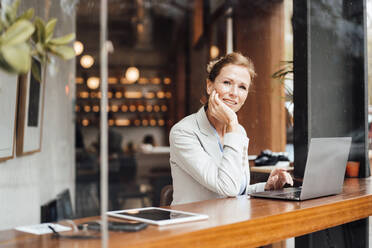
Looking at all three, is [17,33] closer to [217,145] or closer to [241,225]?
[241,225]

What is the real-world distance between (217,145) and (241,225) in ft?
2.24

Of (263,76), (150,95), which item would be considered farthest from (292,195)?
(150,95)

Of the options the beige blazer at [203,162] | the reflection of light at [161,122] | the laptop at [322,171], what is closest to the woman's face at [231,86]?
the beige blazer at [203,162]

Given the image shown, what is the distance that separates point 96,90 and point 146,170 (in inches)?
220

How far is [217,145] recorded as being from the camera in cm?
199

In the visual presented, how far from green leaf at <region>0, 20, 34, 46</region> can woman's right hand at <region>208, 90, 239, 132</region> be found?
3.36 feet

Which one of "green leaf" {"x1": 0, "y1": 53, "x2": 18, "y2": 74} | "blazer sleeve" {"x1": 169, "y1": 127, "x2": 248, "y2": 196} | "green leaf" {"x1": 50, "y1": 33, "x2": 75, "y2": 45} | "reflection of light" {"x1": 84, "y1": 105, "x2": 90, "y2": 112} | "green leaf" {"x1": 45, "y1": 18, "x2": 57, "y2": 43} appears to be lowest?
"blazer sleeve" {"x1": 169, "y1": 127, "x2": 248, "y2": 196}

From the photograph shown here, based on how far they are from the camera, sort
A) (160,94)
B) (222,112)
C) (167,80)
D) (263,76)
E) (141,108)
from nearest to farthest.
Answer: (222,112) < (263,76) < (141,108) < (160,94) < (167,80)

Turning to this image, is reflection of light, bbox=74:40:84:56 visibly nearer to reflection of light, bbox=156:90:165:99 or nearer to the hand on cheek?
the hand on cheek

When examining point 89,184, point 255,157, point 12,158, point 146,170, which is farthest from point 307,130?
point 146,170

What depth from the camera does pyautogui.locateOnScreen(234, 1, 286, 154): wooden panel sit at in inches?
93.8

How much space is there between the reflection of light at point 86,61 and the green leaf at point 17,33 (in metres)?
0.28

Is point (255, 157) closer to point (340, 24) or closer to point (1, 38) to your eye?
point (340, 24)

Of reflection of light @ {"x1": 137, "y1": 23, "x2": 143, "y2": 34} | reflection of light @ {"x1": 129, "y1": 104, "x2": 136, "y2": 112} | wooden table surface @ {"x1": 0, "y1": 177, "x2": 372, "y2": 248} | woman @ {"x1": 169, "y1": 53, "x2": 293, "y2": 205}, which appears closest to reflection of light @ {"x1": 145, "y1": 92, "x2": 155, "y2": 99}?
reflection of light @ {"x1": 129, "y1": 104, "x2": 136, "y2": 112}
